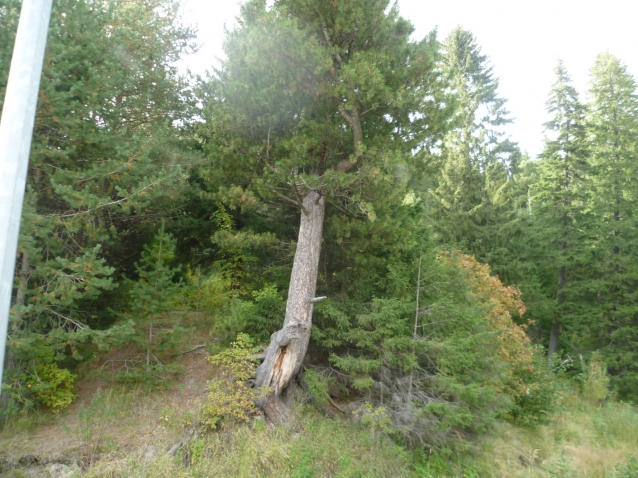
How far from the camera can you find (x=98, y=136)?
6559 mm

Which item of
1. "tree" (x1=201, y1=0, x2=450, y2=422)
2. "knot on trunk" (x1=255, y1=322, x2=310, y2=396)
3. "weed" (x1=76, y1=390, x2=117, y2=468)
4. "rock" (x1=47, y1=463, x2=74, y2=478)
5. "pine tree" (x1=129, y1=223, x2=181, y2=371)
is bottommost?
"rock" (x1=47, y1=463, x2=74, y2=478)

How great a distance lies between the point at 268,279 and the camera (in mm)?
9961

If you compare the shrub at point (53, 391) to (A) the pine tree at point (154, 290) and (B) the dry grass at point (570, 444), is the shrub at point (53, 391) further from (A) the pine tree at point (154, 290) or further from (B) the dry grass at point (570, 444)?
(B) the dry grass at point (570, 444)

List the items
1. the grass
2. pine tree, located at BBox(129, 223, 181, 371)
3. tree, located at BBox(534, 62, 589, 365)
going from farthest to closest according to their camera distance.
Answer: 1. tree, located at BBox(534, 62, 589, 365)
2. pine tree, located at BBox(129, 223, 181, 371)
3. the grass

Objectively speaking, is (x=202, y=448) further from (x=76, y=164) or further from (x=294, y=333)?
(x=76, y=164)

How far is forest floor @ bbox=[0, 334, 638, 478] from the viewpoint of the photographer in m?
5.49

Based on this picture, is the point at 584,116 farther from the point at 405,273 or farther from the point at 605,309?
the point at 405,273

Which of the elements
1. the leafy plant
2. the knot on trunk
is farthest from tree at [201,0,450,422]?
the leafy plant

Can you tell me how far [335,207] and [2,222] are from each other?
22.8 ft

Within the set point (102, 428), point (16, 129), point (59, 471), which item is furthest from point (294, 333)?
point (16, 129)

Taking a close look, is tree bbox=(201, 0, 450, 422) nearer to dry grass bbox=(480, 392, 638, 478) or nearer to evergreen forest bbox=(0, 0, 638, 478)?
evergreen forest bbox=(0, 0, 638, 478)

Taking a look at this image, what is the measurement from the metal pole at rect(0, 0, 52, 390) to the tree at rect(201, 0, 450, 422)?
487 cm

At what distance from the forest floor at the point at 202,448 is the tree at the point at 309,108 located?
40.5 inches

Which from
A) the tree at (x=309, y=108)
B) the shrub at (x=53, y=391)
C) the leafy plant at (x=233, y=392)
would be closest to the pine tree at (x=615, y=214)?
the tree at (x=309, y=108)
